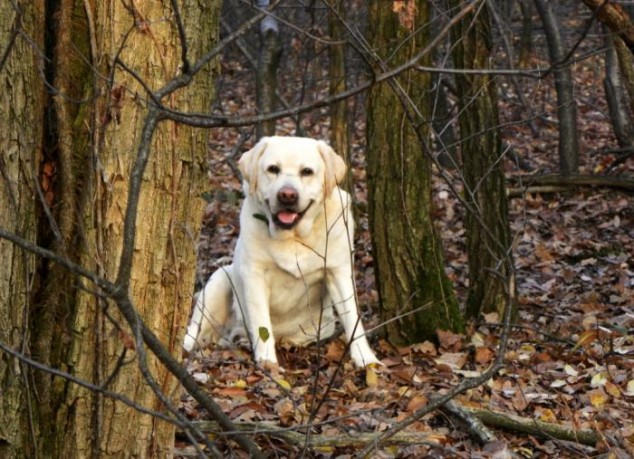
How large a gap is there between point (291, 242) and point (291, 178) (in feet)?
1.61

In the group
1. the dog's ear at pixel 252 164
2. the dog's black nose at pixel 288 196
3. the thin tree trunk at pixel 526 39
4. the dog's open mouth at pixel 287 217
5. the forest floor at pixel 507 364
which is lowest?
the forest floor at pixel 507 364

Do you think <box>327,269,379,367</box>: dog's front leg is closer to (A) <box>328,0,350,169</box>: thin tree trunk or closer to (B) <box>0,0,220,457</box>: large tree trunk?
(B) <box>0,0,220,457</box>: large tree trunk

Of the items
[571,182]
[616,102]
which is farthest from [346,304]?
[616,102]

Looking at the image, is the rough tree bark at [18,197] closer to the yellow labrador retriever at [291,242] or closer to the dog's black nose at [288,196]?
the yellow labrador retriever at [291,242]

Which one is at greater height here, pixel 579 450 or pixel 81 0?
pixel 81 0

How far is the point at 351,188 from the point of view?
10.5 metres

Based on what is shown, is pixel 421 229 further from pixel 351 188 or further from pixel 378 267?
pixel 351 188

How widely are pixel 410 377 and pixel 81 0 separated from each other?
129 inches

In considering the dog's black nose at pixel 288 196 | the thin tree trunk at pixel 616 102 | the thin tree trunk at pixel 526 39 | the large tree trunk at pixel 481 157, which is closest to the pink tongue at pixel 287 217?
the dog's black nose at pixel 288 196

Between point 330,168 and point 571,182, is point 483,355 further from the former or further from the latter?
point 571,182

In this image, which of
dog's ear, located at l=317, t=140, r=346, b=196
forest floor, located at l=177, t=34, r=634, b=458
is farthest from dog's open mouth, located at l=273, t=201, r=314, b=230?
forest floor, located at l=177, t=34, r=634, b=458

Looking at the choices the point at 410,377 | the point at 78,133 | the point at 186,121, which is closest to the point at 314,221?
the point at 410,377

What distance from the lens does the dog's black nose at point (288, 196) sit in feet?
20.4

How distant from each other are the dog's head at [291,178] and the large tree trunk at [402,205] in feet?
1.17
